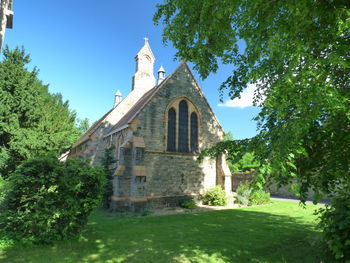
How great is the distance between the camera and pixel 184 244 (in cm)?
651

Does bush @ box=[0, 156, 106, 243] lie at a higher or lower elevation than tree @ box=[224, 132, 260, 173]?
lower

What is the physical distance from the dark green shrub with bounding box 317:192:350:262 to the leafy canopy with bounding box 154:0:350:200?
2.03ft

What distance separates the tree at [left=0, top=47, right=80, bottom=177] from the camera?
16594 mm

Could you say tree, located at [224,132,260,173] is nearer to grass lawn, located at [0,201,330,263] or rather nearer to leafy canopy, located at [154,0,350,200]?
leafy canopy, located at [154,0,350,200]

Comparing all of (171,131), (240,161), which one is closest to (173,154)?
(171,131)

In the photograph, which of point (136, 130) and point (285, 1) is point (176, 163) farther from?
point (285, 1)

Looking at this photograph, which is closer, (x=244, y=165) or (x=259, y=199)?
(x=259, y=199)

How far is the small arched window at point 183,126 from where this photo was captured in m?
15.8

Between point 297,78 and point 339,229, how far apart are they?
267cm

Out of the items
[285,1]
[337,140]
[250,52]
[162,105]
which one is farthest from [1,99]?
[337,140]

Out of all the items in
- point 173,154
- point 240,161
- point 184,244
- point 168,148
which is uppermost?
point 168,148

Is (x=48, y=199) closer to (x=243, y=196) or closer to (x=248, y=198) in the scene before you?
(x=243, y=196)

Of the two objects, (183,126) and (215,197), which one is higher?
(183,126)

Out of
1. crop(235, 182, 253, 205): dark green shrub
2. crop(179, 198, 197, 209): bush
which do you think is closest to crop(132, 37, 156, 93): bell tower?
crop(179, 198, 197, 209): bush
